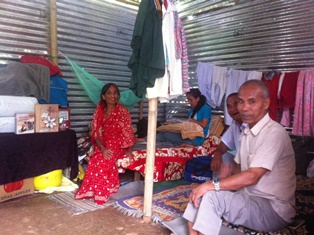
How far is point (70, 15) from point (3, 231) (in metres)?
3.74

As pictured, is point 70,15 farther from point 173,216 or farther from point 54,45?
point 173,216

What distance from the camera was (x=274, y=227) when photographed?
2102 mm

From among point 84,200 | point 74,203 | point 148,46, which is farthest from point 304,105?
point 74,203

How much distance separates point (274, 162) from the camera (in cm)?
193

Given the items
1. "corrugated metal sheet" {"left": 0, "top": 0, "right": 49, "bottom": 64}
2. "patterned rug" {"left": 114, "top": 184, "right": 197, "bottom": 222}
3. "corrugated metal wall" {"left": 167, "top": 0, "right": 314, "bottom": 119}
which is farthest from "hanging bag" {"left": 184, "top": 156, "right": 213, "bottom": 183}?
"corrugated metal sheet" {"left": 0, "top": 0, "right": 49, "bottom": 64}

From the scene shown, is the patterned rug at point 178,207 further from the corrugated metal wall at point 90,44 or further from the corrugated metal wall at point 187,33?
the corrugated metal wall at point 90,44

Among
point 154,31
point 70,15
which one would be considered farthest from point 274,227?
point 70,15

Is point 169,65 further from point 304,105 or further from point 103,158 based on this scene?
point 304,105

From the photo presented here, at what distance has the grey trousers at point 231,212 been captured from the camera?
190 centimetres

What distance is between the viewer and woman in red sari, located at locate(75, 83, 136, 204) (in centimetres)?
352

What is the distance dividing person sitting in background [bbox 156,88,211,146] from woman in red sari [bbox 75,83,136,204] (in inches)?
42.7

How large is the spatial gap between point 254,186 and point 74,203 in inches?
85.2

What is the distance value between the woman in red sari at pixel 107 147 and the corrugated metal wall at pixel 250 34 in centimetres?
252

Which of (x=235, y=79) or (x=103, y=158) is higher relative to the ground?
(x=235, y=79)
